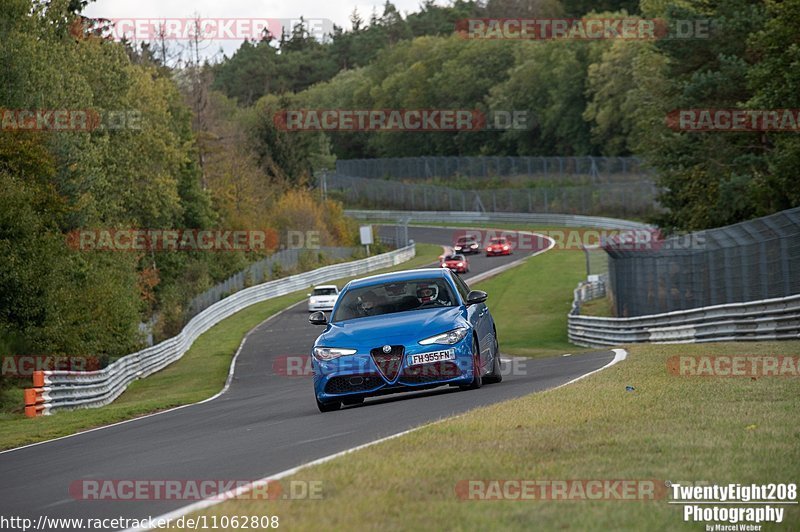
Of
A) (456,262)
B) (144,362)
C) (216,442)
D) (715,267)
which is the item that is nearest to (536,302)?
(456,262)

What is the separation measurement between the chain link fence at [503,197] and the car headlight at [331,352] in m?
68.3

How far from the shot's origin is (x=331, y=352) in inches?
593

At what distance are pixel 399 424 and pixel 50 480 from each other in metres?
3.21

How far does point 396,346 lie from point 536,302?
41724 mm

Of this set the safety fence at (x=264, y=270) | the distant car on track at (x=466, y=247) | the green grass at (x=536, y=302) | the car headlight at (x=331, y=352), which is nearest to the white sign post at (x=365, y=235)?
the safety fence at (x=264, y=270)

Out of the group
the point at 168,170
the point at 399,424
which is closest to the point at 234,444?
the point at 399,424

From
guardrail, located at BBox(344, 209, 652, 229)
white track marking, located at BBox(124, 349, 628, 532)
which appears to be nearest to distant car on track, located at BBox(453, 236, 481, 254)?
guardrail, located at BBox(344, 209, 652, 229)

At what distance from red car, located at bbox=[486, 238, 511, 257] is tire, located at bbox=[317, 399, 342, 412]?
68287 mm

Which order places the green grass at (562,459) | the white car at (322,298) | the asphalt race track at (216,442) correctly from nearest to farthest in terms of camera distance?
1. the green grass at (562,459)
2. the asphalt race track at (216,442)
3. the white car at (322,298)

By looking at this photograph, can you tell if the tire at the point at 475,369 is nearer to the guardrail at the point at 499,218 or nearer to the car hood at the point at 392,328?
the car hood at the point at 392,328

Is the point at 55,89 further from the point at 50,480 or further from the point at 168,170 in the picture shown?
the point at 50,480

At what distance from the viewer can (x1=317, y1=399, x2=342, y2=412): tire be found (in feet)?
50.3

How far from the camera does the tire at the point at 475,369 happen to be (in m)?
15.5

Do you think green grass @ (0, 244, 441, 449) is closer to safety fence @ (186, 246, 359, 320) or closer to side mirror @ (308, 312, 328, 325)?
safety fence @ (186, 246, 359, 320)
